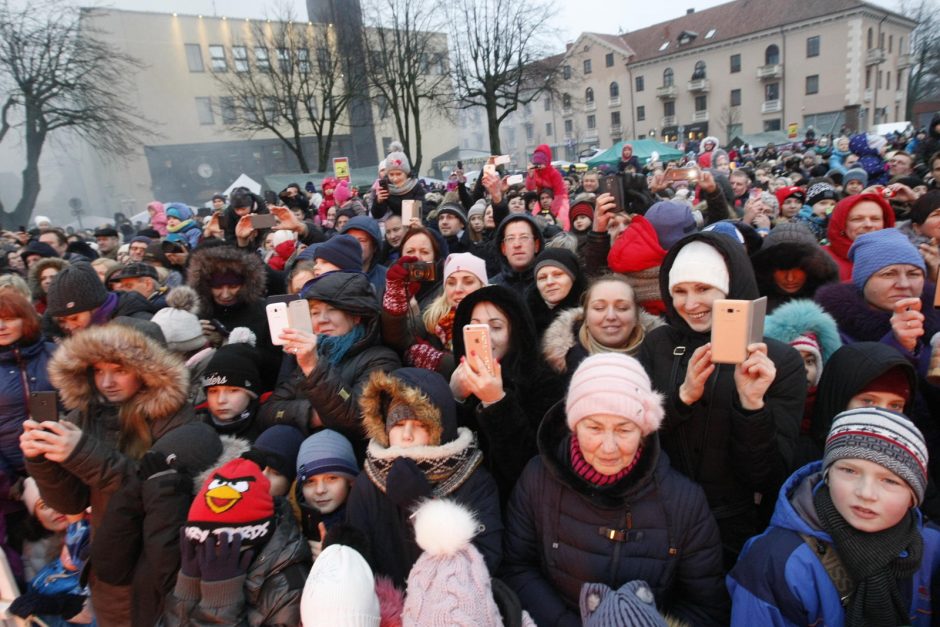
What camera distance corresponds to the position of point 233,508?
2.02m

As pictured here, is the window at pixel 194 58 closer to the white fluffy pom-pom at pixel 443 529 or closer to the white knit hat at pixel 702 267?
the white knit hat at pixel 702 267

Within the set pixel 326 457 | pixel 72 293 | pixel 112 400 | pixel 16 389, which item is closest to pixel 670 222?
pixel 326 457

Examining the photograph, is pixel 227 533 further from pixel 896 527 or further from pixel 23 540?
pixel 896 527

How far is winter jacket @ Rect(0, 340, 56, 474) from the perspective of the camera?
10.4ft

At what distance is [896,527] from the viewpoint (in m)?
1.70

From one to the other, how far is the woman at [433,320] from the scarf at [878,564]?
84.6 inches

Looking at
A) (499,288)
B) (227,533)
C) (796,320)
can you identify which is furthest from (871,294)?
(227,533)

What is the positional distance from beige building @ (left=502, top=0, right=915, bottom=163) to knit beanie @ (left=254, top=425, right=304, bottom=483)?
140 feet

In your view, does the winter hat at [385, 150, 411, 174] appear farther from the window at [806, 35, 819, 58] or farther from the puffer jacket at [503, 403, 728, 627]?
the window at [806, 35, 819, 58]

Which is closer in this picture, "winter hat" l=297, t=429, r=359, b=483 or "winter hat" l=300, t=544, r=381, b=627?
"winter hat" l=300, t=544, r=381, b=627

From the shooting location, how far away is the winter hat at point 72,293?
3.49m

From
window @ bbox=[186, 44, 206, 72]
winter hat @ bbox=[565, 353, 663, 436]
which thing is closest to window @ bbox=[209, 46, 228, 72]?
window @ bbox=[186, 44, 206, 72]

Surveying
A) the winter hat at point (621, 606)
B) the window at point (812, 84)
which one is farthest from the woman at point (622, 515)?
the window at point (812, 84)

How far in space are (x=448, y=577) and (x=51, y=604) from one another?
250cm
